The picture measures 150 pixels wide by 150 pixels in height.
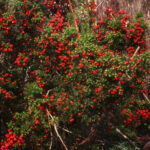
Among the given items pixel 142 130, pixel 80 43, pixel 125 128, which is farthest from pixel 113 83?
pixel 142 130

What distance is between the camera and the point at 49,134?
7.43m

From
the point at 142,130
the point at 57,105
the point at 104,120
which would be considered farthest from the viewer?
the point at 142,130

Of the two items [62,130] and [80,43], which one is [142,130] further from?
[80,43]

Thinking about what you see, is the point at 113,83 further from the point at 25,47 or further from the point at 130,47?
the point at 25,47

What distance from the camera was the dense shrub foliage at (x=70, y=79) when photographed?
6340 millimetres

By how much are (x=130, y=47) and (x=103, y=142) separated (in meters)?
2.94

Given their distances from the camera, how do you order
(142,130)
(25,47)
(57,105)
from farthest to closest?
(142,130) < (25,47) < (57,105)

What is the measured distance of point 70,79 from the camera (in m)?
6.56

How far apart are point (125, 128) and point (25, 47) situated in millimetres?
3845

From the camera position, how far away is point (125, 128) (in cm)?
790

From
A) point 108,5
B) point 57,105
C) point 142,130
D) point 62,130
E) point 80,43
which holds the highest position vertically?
point 108,5

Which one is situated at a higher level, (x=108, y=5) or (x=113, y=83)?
(x=108, y=5)

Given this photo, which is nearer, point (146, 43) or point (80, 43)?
point (80, 43)

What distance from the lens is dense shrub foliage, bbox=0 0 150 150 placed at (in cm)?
634
